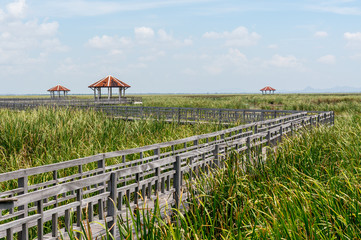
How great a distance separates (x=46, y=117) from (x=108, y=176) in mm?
11065

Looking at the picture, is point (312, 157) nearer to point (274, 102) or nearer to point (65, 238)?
point (65, 238)

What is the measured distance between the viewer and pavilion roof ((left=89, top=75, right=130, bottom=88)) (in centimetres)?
4712

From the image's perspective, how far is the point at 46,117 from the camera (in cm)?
1411

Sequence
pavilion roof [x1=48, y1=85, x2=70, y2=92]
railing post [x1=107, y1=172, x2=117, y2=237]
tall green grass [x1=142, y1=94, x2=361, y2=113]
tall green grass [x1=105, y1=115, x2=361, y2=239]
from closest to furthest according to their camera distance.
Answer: tall green grass [x1=105, y1=115, x2=361, y2=239] < railing post [x1=107, y1=172, x2=117, y2=237] < tall green grass [x1=142, y1=94, x2=361, y2=113] < pavilion roof [x1=48, y1=85, x2=70, y2=92]

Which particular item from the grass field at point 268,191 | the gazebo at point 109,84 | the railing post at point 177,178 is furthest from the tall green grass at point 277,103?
the railing post at point 177,178

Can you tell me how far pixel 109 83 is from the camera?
47375mm

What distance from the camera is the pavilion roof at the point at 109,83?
47.1 meters

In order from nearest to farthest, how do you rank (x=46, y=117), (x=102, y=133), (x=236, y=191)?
(x=236, y=191), (x=102, y=133), (x=46, y=117)

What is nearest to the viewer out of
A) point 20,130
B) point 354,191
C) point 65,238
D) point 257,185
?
point 65,238

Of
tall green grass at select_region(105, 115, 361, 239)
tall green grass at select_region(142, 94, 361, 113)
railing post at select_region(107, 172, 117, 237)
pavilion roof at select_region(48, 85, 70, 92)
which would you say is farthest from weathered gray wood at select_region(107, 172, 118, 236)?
pavilion roof at select_region(48, 85, 70, 92)

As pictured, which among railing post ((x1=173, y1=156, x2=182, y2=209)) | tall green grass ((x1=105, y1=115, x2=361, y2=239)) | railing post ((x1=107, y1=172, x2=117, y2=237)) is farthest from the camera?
railing post ((x1=173, y1=156, x2=182, y2=209))

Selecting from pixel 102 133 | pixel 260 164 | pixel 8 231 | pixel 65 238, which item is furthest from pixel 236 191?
pixel 102 133

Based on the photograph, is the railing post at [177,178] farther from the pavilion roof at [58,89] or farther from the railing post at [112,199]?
the pavilion roof at [58,89]

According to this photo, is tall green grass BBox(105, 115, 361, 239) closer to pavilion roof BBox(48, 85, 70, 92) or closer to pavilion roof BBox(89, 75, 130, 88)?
pavilion roof BBox(89, 75, 130, 88)
